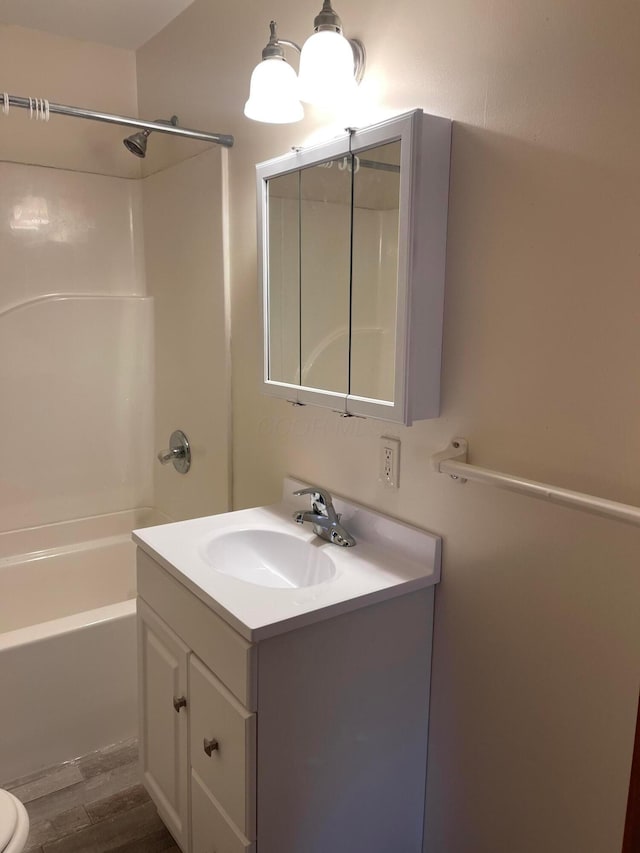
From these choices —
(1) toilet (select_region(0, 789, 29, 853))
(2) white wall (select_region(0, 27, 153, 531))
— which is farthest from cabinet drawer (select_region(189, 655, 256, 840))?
(2) white wall (select_region(0, 27, 153, 531))

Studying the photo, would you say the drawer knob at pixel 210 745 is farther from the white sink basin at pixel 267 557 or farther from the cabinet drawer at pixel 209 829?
the white sink basin at pixel 267 557

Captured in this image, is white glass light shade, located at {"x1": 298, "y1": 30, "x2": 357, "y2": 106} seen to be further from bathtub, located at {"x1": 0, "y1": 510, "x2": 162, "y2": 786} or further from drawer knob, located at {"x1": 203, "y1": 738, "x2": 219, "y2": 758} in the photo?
bathtub, located at {"x1": 0, "y1": 510, "x2": 162, "y2": 786}

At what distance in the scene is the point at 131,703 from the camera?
2.15m

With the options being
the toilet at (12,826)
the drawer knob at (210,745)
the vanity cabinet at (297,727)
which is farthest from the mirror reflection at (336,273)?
the toilet at (12,826)

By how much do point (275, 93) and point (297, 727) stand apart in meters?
1.39

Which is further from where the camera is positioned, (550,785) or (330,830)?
(330,830)

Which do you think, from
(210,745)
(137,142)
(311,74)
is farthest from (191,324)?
(210,745)

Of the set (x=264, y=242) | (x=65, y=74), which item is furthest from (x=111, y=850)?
(x=65, y=74)

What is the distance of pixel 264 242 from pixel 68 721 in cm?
160

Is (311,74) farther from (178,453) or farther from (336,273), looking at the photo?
(178,453)

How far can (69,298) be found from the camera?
259 centimetres

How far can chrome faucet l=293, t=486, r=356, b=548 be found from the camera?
5.22ft

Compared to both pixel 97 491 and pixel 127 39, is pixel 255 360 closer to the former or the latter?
pixel 97 491

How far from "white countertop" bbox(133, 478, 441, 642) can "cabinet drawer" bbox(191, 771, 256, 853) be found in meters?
0.45
